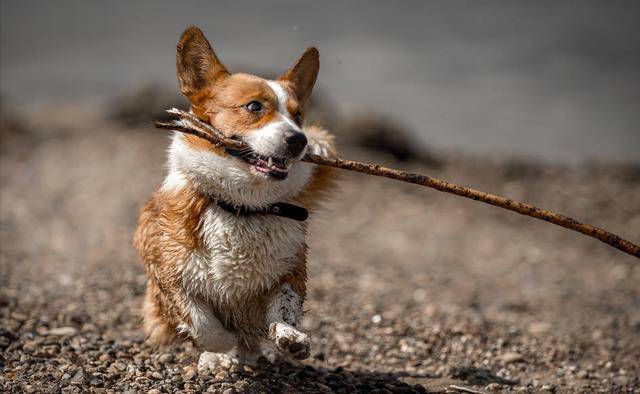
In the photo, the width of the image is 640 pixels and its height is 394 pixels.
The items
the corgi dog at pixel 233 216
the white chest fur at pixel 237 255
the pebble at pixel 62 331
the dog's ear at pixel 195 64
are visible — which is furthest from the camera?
the pebble at pixel 62 331

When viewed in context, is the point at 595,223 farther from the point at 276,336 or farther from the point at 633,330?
→ the point at 276,336

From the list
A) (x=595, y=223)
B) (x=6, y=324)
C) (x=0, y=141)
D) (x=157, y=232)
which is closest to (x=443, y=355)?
(x=157, y=232)

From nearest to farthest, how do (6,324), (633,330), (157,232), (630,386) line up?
(157,232) → (630,386) → (6,324) → (633,330)

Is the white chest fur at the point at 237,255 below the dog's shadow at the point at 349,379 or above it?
above

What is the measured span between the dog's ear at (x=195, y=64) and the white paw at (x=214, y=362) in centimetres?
148

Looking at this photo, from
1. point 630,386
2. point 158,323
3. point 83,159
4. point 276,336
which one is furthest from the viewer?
point 83,159

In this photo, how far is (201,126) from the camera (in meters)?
3.52

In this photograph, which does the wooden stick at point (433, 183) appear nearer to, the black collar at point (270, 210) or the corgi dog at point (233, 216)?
the corgi dog at point (233, 216)

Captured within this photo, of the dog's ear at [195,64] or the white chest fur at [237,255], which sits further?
the dog's ear at [195,64]

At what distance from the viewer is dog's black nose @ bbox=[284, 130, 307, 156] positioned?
3.30m

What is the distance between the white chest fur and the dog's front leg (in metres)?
0.10

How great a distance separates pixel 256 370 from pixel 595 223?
5.81 m

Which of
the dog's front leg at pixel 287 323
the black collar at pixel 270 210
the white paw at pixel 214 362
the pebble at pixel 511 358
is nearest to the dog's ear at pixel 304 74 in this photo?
the black collar at pixel 270 210

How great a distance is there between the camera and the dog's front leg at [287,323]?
3.31m
